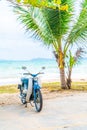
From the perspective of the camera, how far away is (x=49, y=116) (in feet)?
27.5

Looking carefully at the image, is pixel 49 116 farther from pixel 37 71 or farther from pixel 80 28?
pixel 37 71

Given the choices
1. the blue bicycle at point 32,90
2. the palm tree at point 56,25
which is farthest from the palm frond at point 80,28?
the blue bicycle at point 32,90

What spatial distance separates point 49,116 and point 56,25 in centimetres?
631

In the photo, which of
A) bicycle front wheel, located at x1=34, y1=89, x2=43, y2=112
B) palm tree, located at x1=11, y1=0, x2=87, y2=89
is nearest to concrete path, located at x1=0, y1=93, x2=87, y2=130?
bicycle front wheel, located at x1=34, y1=89, x2=43, y2=112

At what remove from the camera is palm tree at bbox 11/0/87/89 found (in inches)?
552

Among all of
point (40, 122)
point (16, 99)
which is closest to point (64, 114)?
point (40, 122)

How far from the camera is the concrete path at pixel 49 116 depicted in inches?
288

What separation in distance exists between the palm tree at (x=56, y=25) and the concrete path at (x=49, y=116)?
389cm

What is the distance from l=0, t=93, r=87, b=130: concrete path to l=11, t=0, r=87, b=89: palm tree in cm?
389

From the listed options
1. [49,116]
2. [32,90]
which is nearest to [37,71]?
[32,90]

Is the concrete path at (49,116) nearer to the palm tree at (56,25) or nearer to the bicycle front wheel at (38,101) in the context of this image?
the bicycle front wheel at (38,101)

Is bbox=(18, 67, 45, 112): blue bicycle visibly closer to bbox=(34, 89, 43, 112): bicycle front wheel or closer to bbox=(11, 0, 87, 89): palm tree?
bbox=(34, 89, 43, 112): bicycle front wheel

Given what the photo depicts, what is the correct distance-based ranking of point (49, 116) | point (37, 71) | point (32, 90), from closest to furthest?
point (49, 116) → point (32, 90) → point (37, 71)

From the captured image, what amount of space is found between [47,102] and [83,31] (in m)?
4.56
